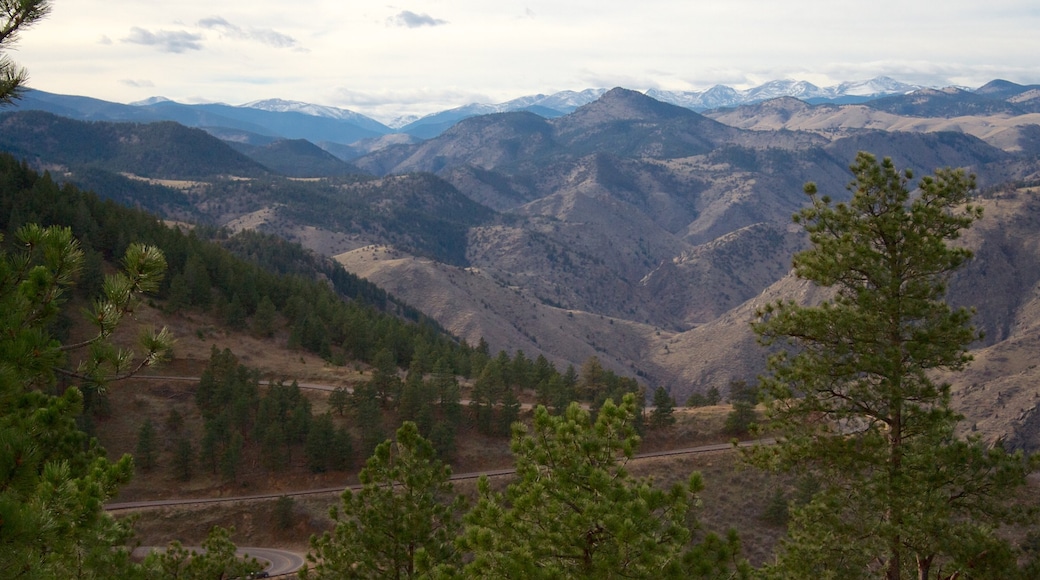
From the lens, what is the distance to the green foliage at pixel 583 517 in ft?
41.0

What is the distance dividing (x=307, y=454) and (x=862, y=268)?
168 ft

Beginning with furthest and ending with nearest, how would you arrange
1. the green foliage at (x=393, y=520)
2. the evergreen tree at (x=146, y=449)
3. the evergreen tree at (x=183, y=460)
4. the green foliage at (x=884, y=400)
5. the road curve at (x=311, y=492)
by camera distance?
the evergreen tree at (x=183, y=460) < the evergreen tree at (x=146, y=449) < the road curve at (x=311, y=492) < the green foliage at (x=393, y=520) < the green foliage at (x=884, y=400)

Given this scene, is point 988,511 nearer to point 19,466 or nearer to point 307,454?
point 19,466

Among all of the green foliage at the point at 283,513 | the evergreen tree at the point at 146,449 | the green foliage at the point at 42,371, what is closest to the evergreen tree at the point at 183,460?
the evergreen tree at the point at 146,449

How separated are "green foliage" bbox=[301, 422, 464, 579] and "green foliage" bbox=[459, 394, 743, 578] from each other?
23.4 feet

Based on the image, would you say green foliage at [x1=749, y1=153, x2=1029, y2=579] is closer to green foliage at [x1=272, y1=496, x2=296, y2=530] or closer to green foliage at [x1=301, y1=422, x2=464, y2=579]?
green foliage at [x1=301, y1=422, x2=464, y2=579]

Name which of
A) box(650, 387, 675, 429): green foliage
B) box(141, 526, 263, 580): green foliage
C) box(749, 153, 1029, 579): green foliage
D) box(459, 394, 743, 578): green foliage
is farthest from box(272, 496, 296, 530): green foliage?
box(459, 394, 743, 578): green foliage

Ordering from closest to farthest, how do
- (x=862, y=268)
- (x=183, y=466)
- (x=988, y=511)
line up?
(x=988, y=511) → (x=862, y=268) → (x=183, y=466)

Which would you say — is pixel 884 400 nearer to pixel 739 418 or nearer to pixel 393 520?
pixel 393 520

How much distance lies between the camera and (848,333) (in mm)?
18969

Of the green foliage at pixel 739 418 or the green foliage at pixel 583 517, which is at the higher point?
the green foliage at pixel 583 517

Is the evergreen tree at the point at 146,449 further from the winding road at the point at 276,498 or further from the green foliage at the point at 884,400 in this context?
the green foliage at the point at 884,400

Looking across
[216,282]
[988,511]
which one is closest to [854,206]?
[988,511]

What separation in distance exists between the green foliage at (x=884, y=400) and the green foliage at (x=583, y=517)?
626 cm
